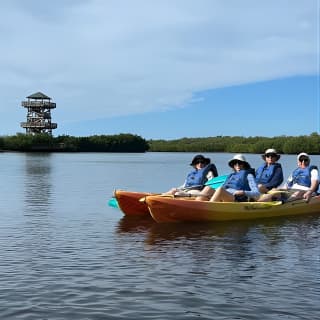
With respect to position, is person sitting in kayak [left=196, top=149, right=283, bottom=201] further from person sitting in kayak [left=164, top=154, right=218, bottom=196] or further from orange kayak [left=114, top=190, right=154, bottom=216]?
orange kayak [left=114, top=190, right=154, bottom=216]

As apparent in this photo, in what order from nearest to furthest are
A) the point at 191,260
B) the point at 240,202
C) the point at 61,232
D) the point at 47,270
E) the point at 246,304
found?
the point at 246,304 → the point at 47,270 → the point at 191,260 → the point at 61,232 → the point at 240,202

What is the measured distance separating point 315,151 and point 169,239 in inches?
3258

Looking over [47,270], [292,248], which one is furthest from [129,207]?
[47,270]

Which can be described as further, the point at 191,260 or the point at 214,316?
the point at 191,260

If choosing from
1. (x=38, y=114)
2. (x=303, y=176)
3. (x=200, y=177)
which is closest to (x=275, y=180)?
(x=303, y=176)

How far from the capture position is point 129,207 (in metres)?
16.5

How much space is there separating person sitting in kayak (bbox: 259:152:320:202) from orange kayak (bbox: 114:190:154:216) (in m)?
3.81

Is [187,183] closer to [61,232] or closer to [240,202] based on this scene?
[240,202]

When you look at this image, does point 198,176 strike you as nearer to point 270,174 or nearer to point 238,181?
point 238,181

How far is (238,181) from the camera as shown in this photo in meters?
14.9

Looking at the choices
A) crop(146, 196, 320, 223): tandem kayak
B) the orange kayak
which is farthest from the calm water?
the orange kayak

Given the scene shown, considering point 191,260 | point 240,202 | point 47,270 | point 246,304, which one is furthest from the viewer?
point 240,202

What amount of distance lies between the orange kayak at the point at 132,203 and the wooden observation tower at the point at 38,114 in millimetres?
93986

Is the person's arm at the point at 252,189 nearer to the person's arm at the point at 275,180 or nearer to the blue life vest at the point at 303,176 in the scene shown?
the person's arm at the point at 275,180
